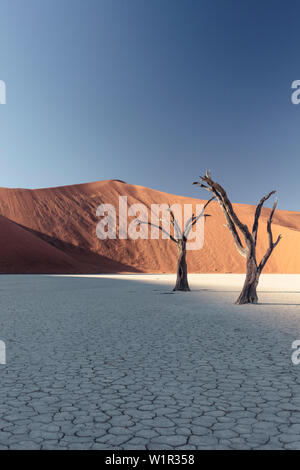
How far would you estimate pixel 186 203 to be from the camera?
110 metres

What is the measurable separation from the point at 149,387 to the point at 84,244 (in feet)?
257

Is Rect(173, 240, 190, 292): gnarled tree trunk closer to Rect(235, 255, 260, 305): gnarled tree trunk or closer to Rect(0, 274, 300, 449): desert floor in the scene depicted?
Rect(235, 255, 260, 305): gnarled tree trunk

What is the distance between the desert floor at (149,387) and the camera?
13.5 feet

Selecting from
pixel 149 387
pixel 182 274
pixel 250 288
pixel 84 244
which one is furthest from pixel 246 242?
pixel 84 244

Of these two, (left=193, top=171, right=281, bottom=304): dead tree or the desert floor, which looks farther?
(left=193, top=171, right=281, bottom=304): dead tree

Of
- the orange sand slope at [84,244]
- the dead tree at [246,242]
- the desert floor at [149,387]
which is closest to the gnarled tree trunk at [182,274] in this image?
the dead tree at [246,242]

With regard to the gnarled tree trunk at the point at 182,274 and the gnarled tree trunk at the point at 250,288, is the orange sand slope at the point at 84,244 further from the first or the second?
the gnarled tree trunk at the point at 250,288

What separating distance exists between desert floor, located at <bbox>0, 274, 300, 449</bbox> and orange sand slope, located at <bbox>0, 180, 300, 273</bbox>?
173ft

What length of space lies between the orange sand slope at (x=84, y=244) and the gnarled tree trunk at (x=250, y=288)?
147ft

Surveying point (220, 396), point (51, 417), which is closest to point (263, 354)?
point (220, 396)

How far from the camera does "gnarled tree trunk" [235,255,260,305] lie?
19453 mm

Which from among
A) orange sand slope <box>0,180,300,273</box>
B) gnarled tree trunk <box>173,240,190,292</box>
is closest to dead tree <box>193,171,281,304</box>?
gnarled tree trunk <box>173,240,190,292</box>

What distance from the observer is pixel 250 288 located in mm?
19688
